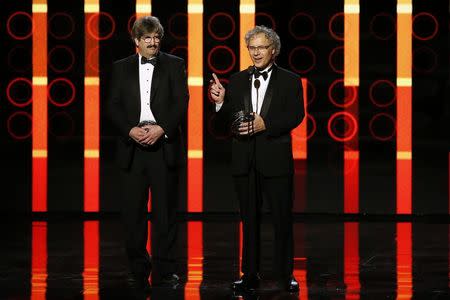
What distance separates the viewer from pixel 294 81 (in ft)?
25.0

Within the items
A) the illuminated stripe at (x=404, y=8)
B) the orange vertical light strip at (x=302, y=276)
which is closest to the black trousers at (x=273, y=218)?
the orange vertical light strip at (x=302, y=276)

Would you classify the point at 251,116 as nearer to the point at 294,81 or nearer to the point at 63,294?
the point at 294,81

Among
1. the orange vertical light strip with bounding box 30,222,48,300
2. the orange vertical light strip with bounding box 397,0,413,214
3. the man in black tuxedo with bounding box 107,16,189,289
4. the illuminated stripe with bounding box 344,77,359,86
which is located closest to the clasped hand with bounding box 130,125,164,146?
the man in black tuxedo with bounding box 107,16,189,289

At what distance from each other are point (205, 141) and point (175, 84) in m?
3.55

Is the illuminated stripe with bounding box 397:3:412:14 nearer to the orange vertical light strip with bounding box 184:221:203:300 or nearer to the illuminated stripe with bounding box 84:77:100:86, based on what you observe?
the orange vertical light strip with bounding box 184:221:203:300

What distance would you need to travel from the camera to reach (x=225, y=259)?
9.05 metres

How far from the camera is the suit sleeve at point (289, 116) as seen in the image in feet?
24.8

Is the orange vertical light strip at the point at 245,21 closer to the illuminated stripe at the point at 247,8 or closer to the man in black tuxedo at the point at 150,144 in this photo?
the illuminated stripe at the point at 247,8

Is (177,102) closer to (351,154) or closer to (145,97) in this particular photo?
(145,97)

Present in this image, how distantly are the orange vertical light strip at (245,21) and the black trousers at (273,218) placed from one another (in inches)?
155

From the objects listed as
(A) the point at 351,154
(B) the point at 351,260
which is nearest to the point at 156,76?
(B) the point at 351,260

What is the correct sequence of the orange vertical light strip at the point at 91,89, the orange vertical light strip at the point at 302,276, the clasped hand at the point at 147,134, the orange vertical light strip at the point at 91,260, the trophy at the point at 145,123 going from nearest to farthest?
1. the orange vertical light strip at the point at 302,276
2. the orange vertical light strip at the point at 91,260
3. the clasped hand at the point at 147,134
4. the trophy at the point at 145,123
5. the orange vertical light strip at the point at 91,89
